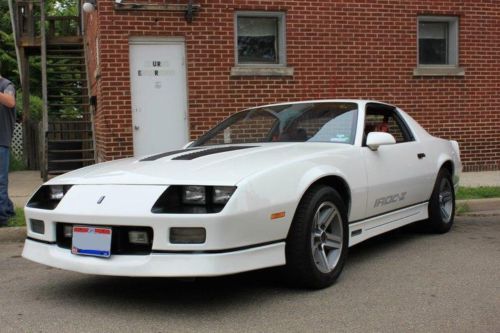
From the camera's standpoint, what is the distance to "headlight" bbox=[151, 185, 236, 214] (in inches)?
135

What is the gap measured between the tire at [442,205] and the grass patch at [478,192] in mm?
1722

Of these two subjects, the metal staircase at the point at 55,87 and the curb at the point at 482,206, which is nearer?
the curb at the point at 482,206

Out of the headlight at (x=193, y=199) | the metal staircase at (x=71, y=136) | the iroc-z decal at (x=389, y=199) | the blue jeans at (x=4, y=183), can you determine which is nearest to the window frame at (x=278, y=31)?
the metal staircase at (x=71, y=136)

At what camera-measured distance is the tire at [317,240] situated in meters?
3.79

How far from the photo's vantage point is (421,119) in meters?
10.7

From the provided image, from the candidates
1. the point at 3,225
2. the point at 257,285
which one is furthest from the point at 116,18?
the point at 257,285

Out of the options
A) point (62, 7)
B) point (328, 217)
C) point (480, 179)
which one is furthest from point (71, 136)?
point (62, 7)

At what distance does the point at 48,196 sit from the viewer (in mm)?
4070

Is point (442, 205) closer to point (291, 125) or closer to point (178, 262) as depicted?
point (291, 125)

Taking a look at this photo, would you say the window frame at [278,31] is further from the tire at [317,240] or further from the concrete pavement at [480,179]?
the tire at [317,240]

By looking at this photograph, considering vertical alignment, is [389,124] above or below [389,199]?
above

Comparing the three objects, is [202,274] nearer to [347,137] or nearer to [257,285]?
[257,285]

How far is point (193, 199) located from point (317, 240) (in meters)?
1.01

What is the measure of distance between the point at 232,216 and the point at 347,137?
174cm
